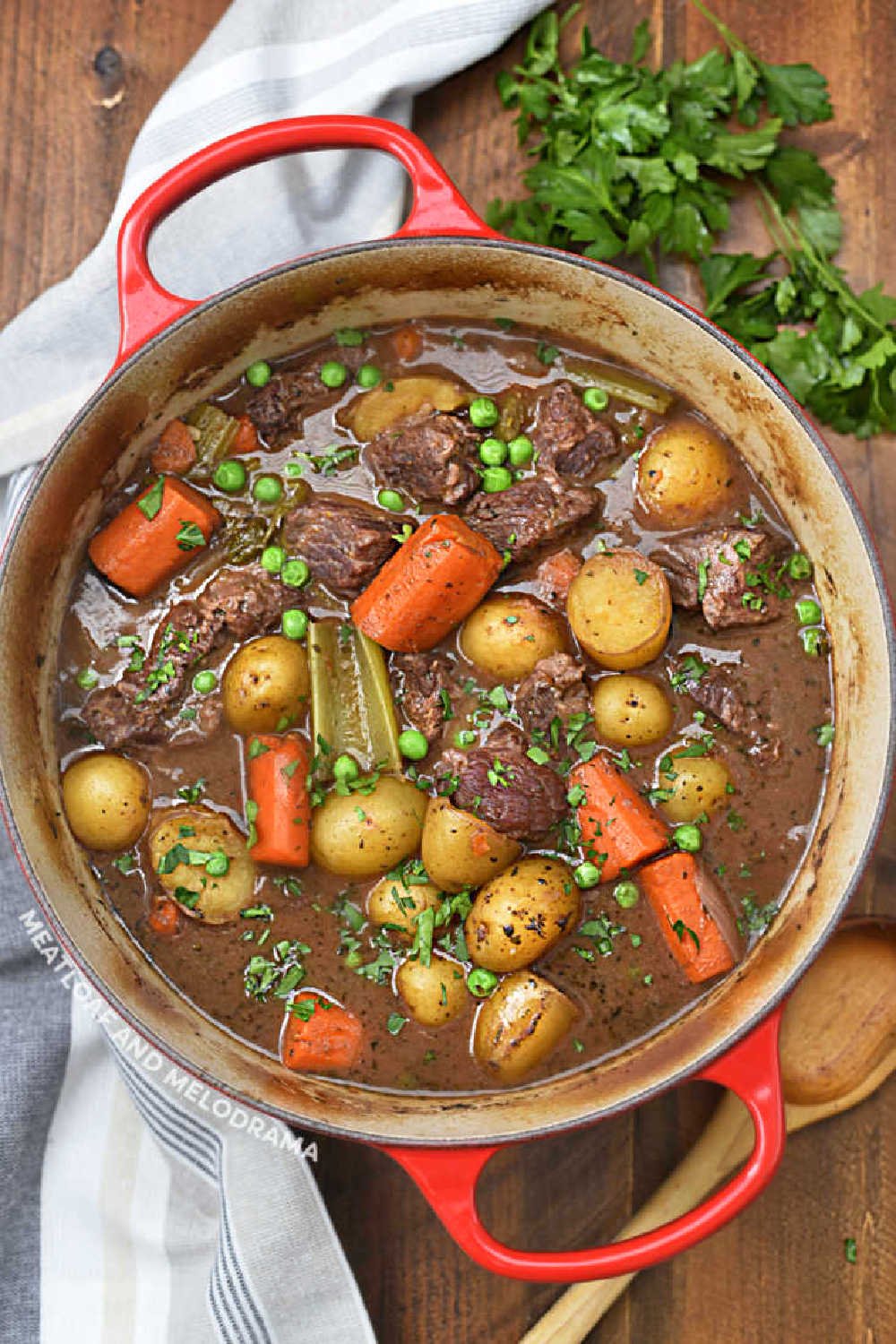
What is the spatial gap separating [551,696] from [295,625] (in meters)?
0.58

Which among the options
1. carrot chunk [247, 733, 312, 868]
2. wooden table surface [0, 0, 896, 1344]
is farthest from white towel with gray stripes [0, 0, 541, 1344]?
carrot chunk [247, 733, 312, 868]

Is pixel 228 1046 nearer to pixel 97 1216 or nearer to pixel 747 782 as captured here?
pixel 97 1216

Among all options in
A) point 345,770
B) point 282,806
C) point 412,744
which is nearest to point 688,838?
point 412,744

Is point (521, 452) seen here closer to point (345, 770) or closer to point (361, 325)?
point (361, 325)

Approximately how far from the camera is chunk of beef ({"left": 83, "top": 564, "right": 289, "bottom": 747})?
→ 2.70m

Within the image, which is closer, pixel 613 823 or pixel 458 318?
pixel 613 823

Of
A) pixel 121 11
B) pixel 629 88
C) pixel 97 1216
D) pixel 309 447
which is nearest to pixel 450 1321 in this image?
pixel 97 1216

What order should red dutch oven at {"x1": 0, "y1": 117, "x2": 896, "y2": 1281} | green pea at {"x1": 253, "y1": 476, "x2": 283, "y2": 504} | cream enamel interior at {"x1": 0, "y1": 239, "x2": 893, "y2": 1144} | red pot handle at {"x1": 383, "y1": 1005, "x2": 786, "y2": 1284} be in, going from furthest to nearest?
green pea at {"x1": 253, "y1": 476, "x2": 283, "y2": 504} → cream enamel interior at {"x1": 0, "y1": 239, "x2": 893, "y2": 1144} → red dutch oven at {"x1": 0, "y1": 117, "x2": 896, "y2": 1281} → red pot handle at {"x1": 383, "y1": 1005, "x2": 786, "y2": 1284}

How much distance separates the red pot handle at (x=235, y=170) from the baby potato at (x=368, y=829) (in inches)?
41.2

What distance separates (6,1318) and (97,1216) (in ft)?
0.95

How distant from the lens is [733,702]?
2.66 metres

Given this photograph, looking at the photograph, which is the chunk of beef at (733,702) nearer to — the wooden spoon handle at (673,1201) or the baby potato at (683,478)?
the baby potato at (683,478)

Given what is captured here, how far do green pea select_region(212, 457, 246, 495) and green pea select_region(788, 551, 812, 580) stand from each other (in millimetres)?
1251

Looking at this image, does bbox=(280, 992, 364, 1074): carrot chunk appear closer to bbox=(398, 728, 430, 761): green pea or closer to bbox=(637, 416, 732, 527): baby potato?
bbox=(398, 728, 430, 761): green pea
